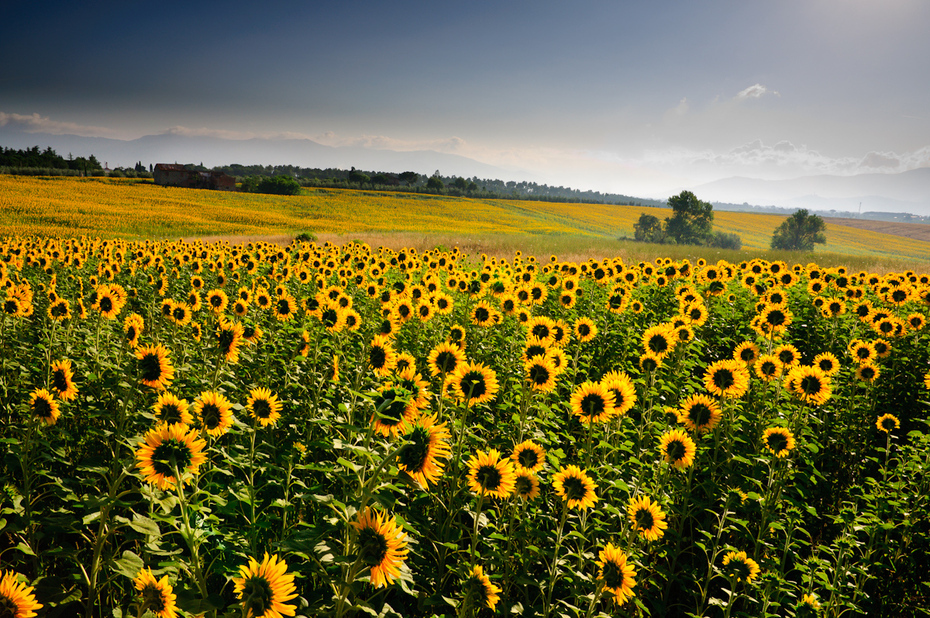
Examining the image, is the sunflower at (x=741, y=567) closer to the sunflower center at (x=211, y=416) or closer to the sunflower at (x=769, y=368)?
the sunflower at (x=769, y=368)

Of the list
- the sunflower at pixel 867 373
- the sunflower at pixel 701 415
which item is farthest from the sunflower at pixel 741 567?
the sunflower at pixel 867 373

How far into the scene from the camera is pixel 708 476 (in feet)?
13.1

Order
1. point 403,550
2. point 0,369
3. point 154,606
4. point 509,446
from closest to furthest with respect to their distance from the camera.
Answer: point 403,550 → point 154,606 → point 509,446 → point 0,369

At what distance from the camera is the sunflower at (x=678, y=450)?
3.01 m

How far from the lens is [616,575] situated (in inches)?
87.6

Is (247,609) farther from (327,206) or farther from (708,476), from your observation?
(327,206)

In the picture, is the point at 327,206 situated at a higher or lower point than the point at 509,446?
higher

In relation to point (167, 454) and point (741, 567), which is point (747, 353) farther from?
point (167, 454)

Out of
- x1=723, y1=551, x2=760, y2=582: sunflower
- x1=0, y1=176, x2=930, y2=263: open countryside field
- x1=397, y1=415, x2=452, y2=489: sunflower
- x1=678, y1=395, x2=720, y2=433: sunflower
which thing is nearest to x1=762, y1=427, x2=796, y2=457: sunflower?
x1=678, y1=395, x2=720, y2=433: sunflower

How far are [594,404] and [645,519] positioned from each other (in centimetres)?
74

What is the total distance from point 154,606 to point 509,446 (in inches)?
107

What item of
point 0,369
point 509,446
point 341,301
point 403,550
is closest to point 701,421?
point 509,446

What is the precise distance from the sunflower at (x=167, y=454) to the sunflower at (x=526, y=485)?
1.52 m

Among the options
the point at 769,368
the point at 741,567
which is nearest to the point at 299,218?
the point at 769,368
